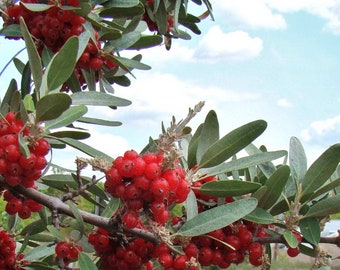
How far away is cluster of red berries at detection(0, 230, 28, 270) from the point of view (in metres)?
1.42

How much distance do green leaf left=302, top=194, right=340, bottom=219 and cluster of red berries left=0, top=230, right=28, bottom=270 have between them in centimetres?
73

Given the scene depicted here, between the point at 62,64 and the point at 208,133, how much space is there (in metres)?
0.37

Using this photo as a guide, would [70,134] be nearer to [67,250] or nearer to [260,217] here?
[67,250]

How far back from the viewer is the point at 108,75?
67.2 inches

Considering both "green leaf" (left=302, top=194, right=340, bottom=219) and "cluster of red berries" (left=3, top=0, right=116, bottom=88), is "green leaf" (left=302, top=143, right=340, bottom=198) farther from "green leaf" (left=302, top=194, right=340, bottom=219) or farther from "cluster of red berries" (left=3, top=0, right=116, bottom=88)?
"cluster of red berries" (left=3, top=0, right=116, bottom=88)

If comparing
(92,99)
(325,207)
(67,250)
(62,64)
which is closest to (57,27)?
(92,99)

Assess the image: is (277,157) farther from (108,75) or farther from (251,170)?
(108,75)

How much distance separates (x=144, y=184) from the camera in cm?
98

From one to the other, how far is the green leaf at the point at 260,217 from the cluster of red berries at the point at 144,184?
0.79ft

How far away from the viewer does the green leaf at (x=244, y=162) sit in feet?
3.86

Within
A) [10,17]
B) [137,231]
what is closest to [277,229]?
[137,231]

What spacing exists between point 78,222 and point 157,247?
18cm

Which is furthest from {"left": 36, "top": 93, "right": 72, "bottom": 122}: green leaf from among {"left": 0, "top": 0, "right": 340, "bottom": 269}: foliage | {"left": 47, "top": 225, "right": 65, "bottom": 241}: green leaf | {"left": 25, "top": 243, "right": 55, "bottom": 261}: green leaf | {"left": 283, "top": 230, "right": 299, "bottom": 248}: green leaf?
{"left": 25, "top": 243, "right": 55, "bottom": 261}: green leaf

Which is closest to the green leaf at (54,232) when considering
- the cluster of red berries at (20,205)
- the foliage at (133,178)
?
the foliage at (133,178)
